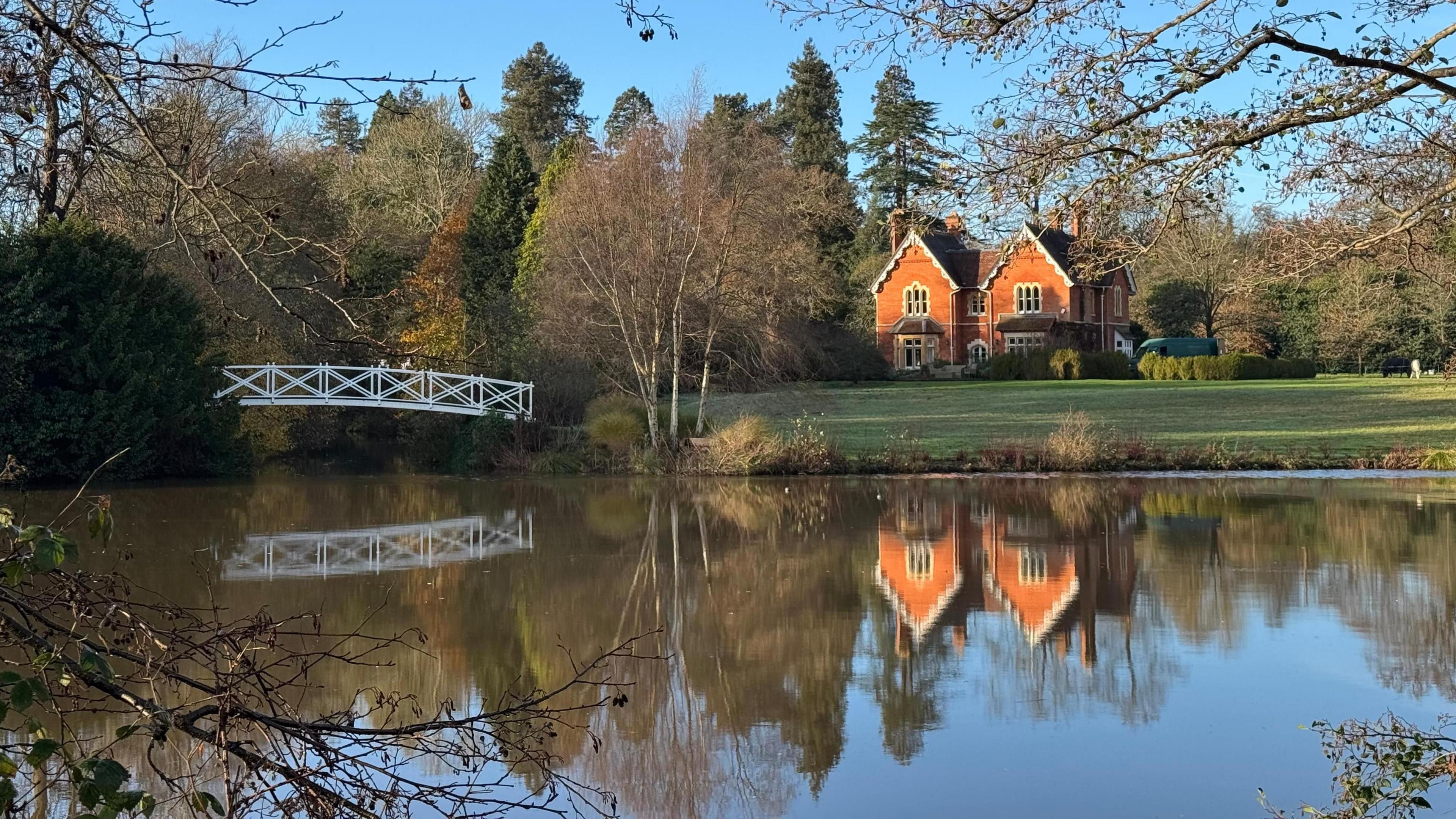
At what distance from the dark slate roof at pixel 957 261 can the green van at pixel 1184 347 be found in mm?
6401

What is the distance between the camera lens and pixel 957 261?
Result: 162 feet

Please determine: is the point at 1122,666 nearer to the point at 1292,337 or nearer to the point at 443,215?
the point at 443,215

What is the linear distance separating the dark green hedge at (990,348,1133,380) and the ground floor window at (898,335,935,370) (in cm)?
642

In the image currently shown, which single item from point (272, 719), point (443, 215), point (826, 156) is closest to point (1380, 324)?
point (826, 156)

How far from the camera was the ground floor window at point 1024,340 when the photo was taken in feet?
150

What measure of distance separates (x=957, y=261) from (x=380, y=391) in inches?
1152

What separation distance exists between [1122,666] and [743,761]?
2933mm

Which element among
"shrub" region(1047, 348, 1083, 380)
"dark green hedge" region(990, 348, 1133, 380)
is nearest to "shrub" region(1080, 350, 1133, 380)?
"dark green hedge" region(990, 348, 1133, 380)

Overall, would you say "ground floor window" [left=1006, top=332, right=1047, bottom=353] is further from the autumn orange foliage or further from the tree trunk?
the tree trunk

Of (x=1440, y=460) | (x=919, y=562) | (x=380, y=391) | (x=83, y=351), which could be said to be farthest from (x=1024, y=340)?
(x=919, y=562)

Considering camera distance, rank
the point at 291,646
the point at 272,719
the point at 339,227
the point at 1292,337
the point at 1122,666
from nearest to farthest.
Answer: the point at 272,719
the point at 1122,666
the point at 291,646
the point at 339,227
the point at 1292,337

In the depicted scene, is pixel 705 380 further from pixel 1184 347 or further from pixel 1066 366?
pixel 1184 347

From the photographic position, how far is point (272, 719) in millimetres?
2857

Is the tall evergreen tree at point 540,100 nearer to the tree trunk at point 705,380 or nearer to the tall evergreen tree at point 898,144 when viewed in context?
the tall evergreen tree at point 898,144
